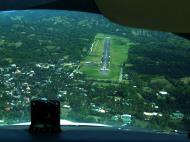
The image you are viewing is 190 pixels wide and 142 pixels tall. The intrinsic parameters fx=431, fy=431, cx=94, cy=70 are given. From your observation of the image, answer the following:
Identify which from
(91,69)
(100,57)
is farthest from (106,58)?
(91,69)

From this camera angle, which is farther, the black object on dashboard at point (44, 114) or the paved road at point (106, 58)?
the paved road at point (106, 58)

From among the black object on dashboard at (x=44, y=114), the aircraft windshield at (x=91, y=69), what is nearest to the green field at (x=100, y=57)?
the aircraft windshield at (x=91, y=69)

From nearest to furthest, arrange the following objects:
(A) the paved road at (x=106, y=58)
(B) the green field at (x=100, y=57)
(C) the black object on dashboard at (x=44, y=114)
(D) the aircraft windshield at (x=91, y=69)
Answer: (C) the black object on dashboard at (x=44, y=114)
(D) the aircraft windshield at (x=91, y=69)
(B) the green field at (x=100, y=57)
(A) the paved road at (x=106, y=58)

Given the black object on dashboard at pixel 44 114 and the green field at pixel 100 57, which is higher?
the green field at pixel 100 57

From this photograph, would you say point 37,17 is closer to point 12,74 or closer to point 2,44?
point 12,74

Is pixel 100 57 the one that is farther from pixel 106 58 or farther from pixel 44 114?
pixel 44 114

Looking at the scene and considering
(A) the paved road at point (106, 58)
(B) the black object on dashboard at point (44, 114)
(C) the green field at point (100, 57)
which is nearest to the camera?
(B) the black object on dashboard at point (44, 114)

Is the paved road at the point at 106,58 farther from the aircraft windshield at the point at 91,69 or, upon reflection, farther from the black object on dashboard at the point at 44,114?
the black object on dashboard at the point at 44,114
